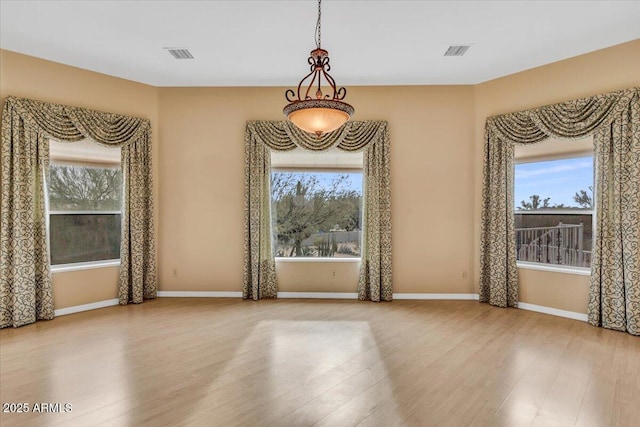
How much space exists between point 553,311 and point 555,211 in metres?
1.33

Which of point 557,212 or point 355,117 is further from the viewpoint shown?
point 355,117

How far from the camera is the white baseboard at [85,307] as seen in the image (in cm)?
455

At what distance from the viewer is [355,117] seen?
5.33 metres

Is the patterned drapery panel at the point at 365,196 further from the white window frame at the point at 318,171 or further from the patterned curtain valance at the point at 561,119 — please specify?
the patterned curtain valance at the point at 561,119

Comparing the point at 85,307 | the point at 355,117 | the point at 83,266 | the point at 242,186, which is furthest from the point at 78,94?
the point at 355,117

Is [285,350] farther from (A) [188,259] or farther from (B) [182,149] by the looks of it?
(B) [182,149]

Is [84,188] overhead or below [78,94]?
below

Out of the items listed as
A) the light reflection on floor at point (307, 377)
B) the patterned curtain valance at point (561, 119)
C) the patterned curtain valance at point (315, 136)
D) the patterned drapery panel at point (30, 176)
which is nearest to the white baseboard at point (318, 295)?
the light reflection on floor at point (307, 377)

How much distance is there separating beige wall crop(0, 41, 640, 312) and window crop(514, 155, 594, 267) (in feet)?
2.05

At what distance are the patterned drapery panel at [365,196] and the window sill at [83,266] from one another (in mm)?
1913

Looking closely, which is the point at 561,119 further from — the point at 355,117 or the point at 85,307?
the point at 85,307

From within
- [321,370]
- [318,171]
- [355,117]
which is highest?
[355,117]

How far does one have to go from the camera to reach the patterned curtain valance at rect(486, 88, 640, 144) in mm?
3959

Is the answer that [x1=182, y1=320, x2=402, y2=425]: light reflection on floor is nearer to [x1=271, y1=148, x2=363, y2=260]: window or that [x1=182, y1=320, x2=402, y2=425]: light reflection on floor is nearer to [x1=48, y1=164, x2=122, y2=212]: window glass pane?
[x1=271, y1=148, x2=363, y2=260]: window
